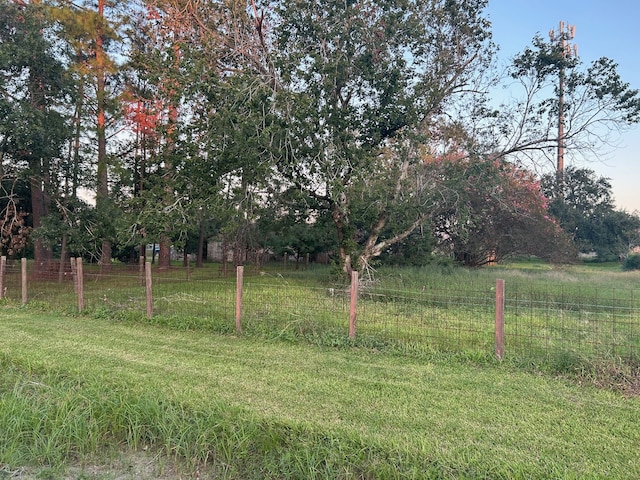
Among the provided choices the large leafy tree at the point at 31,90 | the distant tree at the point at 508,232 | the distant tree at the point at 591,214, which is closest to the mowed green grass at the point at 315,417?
the large leafy tree at the point at 31,90

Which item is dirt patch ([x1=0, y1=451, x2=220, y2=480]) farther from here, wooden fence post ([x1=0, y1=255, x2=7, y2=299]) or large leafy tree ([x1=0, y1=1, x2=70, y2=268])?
large leafy tree ([x1=0, y1=1, x2=70, y2=268])

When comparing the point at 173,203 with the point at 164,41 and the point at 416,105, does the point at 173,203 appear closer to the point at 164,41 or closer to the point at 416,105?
the point at 164,41

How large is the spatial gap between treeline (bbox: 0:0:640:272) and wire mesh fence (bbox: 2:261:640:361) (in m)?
1.81

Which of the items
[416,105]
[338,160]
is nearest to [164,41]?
[338,160]

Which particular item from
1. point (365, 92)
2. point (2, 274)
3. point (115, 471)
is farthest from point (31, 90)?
point (115, 471)

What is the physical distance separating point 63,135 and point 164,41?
13.5 feet

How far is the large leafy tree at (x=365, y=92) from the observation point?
36.0ft

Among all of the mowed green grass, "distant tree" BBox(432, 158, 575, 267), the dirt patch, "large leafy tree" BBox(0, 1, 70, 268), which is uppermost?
"large leafy tree" BBox(0, 1, 70, 268)

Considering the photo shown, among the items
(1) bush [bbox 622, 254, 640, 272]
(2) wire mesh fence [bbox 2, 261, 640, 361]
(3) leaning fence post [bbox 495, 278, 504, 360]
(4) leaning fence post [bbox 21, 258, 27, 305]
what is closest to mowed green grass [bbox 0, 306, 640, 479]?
(3) leaning fence post [bbox 495, 278, 504, 360]

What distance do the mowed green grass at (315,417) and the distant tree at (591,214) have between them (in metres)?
37.2

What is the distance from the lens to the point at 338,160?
10773mm

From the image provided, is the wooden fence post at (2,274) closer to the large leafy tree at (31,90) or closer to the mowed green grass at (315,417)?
the large leafy tree at (31,90)

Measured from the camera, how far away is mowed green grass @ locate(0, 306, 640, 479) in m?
3.07

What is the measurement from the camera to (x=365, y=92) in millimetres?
12602
